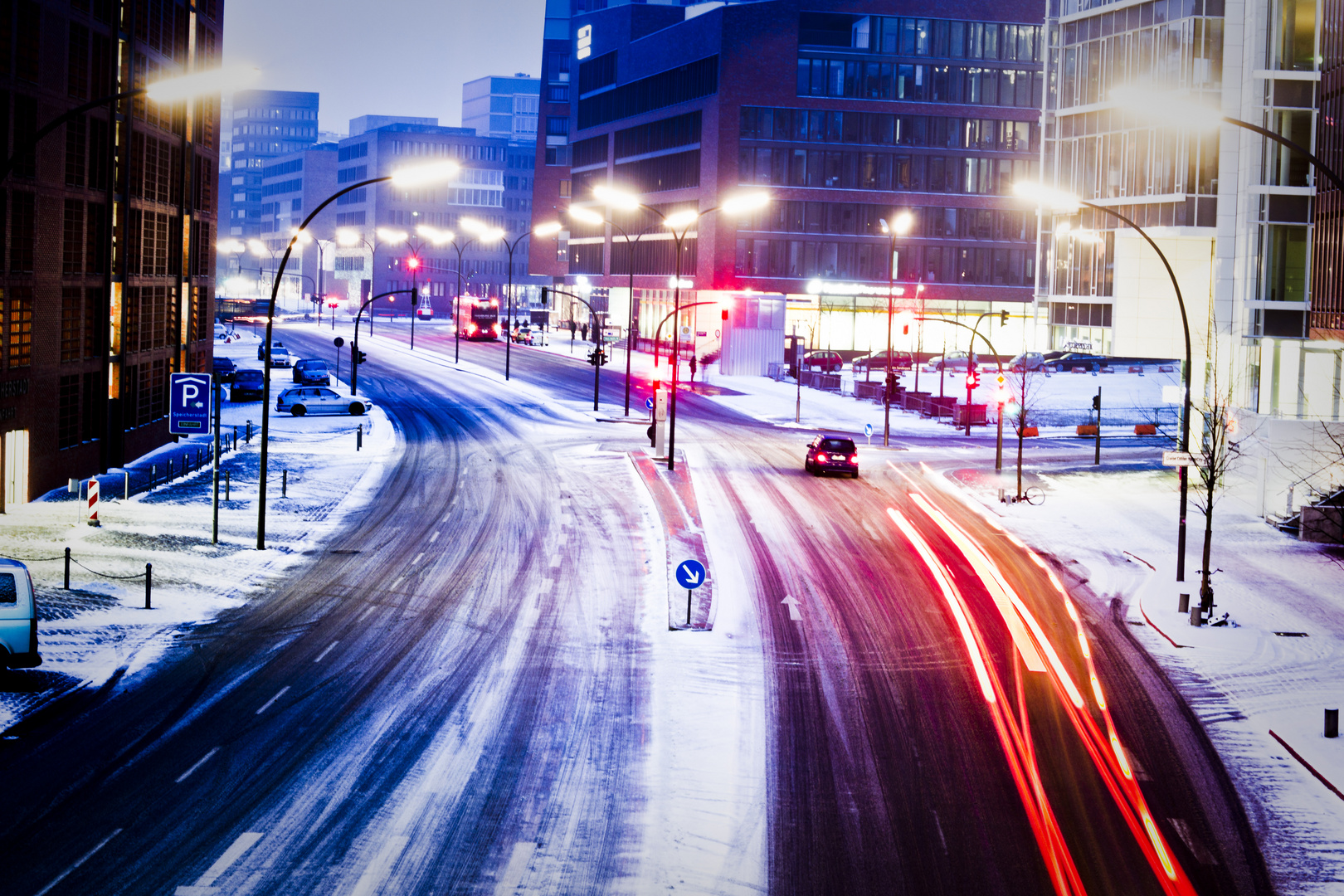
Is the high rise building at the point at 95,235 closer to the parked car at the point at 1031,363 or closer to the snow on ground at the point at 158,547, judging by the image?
the snow on ground at the point at 158,547

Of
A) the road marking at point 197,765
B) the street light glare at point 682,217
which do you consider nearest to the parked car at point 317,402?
the street light glare at point 682,217

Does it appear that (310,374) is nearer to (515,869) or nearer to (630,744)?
(630,744)

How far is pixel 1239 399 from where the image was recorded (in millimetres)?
49844

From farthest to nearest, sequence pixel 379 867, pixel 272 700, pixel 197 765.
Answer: pixel 272 700, pixel 197 765, pixel 379 867

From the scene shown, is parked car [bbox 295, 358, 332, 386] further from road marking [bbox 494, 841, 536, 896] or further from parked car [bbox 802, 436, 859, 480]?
road marking [bbox 494, 841, 536, 896]

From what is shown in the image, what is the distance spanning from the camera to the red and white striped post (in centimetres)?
3378

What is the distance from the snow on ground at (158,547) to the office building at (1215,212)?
25.9m

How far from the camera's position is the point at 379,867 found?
Result: 15406mm

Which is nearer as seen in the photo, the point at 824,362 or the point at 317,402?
the point at 317,402

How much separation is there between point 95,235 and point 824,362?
176 feet

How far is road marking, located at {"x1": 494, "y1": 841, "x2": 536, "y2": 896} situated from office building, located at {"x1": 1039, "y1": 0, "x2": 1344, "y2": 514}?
28259mm

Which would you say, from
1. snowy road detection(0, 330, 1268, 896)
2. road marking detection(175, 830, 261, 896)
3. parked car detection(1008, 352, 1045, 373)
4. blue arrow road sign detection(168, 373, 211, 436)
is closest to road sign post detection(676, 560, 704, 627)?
snowy road detection(0, 330, 1268, 896)

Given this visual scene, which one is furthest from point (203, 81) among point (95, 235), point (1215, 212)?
point (1215, 212)

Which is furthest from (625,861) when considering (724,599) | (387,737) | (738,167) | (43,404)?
(738,167)
